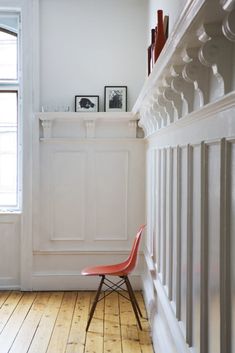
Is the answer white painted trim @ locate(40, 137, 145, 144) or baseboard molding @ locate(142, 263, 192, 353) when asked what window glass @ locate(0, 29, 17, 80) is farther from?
baseboard molding @ locate(142, 263, 192, 353)

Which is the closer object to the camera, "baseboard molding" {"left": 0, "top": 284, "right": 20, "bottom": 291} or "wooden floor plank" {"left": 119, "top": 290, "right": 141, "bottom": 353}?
"wooden floor plank" {"left": 119, "top": 290, "right": 141, "bottom": 353}

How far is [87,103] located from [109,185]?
836mm

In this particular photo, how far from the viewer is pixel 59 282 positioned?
437cm

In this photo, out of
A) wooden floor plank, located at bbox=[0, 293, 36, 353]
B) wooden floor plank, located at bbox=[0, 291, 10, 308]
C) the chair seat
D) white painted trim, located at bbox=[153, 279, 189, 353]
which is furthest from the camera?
wooden floor plank, located at bbox=[0, 291, 10, 308]

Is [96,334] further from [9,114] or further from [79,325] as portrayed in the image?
[9,114]

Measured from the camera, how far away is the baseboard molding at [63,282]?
14.3 feet

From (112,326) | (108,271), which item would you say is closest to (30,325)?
(112,326)

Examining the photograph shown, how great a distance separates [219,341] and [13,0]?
3.87 meters

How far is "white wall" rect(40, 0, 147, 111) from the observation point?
433 cm

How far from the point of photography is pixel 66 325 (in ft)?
11.3

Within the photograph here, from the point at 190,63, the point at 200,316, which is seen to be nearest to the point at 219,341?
the point at 200,316

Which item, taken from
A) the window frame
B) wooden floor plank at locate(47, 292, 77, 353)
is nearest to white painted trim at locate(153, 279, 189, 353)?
wooden floor plank at locate(47, 292, 77, 353)

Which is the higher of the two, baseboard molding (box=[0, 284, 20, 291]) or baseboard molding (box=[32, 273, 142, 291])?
baseboard molding (box=[32, 273, 142, 291])

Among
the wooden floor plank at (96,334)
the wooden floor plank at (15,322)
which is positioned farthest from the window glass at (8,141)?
the wooden floor plank at (96,334)
